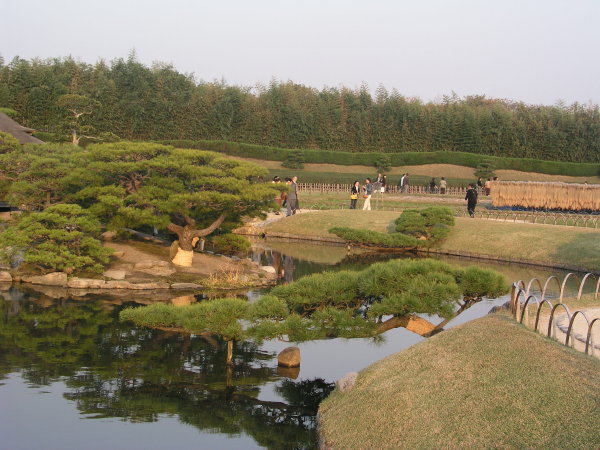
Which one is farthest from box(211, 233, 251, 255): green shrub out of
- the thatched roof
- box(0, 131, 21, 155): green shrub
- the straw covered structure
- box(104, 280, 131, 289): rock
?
the straw covered structure

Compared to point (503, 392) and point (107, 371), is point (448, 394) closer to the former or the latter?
point (503, 392)

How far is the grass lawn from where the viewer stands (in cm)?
703

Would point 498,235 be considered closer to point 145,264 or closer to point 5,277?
point 145,264

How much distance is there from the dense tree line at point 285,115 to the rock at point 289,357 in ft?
141

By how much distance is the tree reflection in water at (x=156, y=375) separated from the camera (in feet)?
33.8

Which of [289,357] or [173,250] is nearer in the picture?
[289,357]

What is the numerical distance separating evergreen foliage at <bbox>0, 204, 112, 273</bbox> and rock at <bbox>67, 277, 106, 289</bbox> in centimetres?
34

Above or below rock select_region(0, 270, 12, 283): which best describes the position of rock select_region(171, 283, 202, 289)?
above

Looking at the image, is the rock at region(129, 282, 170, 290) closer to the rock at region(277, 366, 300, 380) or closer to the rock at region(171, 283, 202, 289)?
the rock at region(171, 283, 202, 289)

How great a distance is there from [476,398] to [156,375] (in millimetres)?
5865

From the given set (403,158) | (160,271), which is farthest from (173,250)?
(403,158)

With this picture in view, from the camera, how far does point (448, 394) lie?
8.21 m

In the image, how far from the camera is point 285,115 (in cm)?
5988

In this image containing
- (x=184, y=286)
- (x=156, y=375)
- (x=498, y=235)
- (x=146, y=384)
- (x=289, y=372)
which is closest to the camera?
(x=146, y=384)
